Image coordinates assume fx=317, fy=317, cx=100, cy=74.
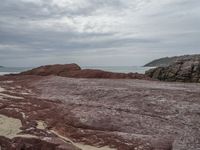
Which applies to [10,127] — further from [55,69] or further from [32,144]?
[55,69]

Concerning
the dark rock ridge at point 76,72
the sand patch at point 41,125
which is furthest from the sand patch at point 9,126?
the dark rock ridge at point 76,72

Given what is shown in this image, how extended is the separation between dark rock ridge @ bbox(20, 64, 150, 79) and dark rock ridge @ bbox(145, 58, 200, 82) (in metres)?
17.6

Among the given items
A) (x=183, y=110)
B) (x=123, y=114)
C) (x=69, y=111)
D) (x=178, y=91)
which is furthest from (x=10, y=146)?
(x=178, y=91)

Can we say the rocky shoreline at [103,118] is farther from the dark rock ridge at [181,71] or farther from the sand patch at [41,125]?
the dark rock ridge at [181,71]

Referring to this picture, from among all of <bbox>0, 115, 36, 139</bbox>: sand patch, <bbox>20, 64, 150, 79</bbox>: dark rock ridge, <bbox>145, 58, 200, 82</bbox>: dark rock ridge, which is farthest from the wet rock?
<bbox>145, 58, 200, 82</bbox>: dark rock ridge

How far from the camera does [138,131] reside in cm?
869

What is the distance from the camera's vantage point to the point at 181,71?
3775cm

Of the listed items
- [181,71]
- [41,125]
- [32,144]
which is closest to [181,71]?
[181,71]

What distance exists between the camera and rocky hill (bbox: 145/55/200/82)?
3619cm

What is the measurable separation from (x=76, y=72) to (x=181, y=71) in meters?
20.7

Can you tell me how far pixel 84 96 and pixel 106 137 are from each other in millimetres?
4002

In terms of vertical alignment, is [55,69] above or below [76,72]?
above

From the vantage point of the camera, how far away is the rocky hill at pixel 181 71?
36188 millimetres

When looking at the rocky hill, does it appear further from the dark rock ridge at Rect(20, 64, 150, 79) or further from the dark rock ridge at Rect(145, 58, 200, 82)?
the dark rock ridge at Rect(20, 64, 150, 79)
